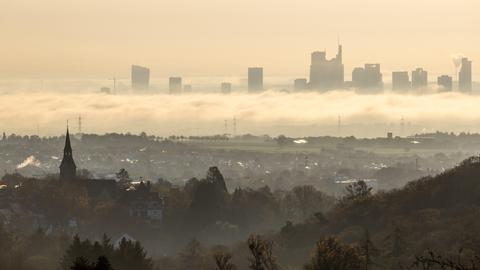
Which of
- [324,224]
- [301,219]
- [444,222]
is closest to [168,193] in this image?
[301,219]

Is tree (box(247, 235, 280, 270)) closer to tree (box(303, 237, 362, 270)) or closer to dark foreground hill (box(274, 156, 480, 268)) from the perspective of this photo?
tree (box(303, 237, 362, 270))

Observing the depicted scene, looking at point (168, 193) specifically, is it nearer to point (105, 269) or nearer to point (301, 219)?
point (301, 219)

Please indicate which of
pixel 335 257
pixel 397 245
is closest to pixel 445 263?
pixel 335 257

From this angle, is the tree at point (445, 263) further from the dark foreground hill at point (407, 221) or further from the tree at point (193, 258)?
the tree at point (193, 258)

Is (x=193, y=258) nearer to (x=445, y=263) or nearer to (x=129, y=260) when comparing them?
(x=129, y=260)

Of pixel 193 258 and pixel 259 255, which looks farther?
pixel 193 258

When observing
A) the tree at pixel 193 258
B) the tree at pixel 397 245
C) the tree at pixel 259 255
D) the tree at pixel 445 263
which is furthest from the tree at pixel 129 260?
Answer: the tree at pixel 445 263

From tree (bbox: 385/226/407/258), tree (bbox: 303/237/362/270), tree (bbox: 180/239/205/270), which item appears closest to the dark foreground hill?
tree (bbox: 385/226/407/258)

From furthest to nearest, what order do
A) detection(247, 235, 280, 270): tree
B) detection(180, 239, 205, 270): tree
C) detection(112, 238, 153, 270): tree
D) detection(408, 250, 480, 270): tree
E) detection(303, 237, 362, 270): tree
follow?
detection(180, 239, 205, 270): tree → detection(112, 238, 153, 270): tree → detection(303, 237, 362, 270): tree → detection(247, 235, 280, 270): tree → detection(408, 250, 480, 270): tree
